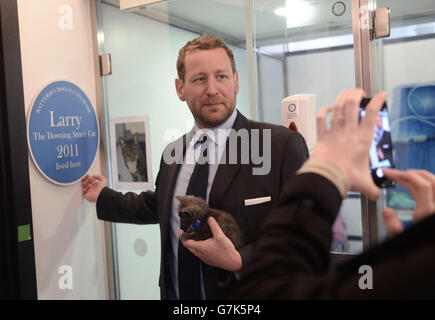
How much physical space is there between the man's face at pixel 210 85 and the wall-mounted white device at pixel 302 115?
0.88 feet

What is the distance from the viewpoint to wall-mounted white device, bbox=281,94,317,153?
5.58 ft

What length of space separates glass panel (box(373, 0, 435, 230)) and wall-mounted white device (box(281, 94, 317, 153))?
283 millimetres

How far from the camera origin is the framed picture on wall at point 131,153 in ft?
7.20

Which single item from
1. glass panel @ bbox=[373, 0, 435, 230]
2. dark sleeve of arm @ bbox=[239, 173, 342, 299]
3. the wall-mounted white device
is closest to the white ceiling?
glass panel @ bbox=[373, 0, 435, 230]

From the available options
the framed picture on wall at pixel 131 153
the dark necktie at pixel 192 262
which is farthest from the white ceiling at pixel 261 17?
the dark necktie at pixel 192 262

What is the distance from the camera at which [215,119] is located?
5.23 ft

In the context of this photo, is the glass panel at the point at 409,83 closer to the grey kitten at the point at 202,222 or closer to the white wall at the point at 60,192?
the grey kitten at the point at 202,222

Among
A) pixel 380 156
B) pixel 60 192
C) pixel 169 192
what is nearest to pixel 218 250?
pixel 169 192

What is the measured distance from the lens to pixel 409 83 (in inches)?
63.7

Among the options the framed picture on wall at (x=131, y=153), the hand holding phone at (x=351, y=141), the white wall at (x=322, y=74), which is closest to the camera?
the hand holding phone at (x=351, y=141)

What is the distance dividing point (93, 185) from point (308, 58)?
51.7 inches

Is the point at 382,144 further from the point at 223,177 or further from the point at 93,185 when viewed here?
the point at 93,185
